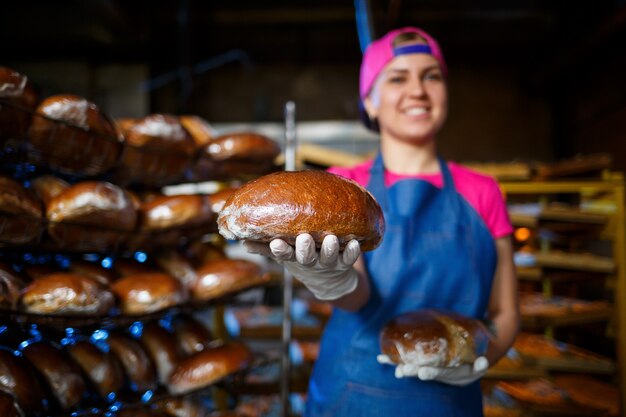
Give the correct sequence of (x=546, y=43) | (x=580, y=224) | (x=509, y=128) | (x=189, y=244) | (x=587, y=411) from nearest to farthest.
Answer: (x=189, y=244) → (x=587, y=411) → (x=580, y=224) → (x=546, y=43) → (x=509, y=128)

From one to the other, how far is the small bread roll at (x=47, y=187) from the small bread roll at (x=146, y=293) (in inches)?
12.3

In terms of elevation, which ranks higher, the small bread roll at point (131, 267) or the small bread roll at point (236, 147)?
the small bread roll at point (236, 147)

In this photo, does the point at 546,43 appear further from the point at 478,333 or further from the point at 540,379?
the point at 478,333

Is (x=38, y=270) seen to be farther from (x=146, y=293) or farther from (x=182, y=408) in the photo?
(x=182, y=408)

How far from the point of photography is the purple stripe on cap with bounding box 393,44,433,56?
1.47m

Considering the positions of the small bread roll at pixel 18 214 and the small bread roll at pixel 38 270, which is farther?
the small bread roll at pixel 38 270

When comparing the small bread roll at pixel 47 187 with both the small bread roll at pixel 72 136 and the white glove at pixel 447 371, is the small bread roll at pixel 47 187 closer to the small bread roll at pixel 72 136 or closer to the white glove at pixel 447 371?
the small bread roll at pixel 72 136

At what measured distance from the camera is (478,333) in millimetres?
1204

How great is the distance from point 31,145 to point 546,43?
17.2 feet

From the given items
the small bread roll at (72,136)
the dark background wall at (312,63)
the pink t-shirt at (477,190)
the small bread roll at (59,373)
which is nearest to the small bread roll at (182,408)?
the small bread roll at (59,373)

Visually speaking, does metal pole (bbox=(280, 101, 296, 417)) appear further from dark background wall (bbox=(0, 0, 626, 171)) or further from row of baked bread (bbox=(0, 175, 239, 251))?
dark background wall (bbox=(0, 0, 626, 171))

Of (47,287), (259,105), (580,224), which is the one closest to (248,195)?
(47,287)

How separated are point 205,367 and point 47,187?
28.2 inches

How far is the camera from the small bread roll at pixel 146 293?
1.32 metres
